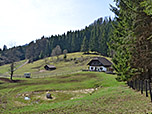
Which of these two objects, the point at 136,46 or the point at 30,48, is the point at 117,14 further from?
the point at 30,48

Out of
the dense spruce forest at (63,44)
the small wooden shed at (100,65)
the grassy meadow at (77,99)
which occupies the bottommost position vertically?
the grassy meadow at (77,99)

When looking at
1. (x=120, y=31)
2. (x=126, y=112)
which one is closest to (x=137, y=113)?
(x=126, y=112)

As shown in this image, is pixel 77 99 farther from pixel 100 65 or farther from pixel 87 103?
pixel 100 65

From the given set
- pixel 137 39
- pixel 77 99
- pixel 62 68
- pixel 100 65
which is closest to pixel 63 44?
pixel 62 68

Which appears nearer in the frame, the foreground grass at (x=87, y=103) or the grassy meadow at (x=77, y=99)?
the foreground grass at (x=87, y=103)

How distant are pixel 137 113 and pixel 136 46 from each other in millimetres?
10506

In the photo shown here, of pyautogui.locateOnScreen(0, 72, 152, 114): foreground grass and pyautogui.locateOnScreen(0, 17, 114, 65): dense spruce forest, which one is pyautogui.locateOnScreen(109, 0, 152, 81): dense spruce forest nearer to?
pyautogui.locateOnScreen(0, 72, 152, 114): foreground grass

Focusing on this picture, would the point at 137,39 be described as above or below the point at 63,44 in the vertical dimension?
below

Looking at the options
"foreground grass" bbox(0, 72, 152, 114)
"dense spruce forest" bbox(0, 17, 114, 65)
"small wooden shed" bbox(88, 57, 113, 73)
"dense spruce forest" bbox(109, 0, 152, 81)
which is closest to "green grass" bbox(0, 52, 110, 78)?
"small wooden shed" bbox(88, 57, 113, 73)

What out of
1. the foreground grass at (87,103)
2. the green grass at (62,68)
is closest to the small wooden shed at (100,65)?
the green grass at (62,68)

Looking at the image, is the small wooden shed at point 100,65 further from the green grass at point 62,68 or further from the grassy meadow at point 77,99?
the grassy meadow at point 77,99

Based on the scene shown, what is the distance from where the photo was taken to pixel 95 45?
123 meters

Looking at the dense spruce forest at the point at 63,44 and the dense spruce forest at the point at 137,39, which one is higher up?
the dense spruce forest at the point at 63,44

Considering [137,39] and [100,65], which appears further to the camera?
[100,65]
